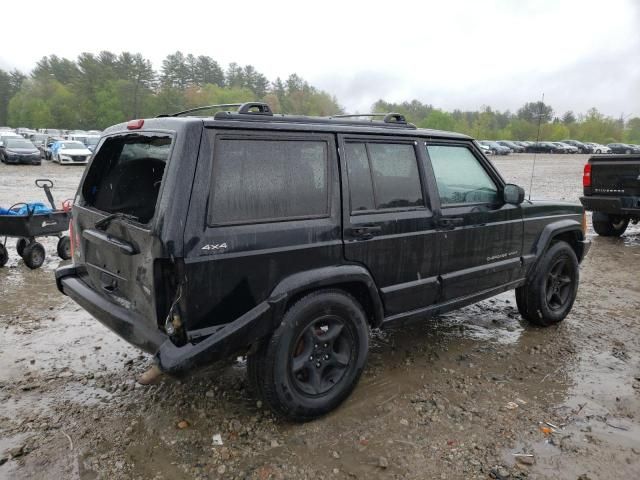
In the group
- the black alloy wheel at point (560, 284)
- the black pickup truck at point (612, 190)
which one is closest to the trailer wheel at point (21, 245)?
the black alloy wheel at point (560, 284)

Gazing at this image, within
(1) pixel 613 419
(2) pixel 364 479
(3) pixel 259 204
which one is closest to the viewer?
(2) pixel 364 479

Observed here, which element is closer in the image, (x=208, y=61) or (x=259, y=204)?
(x=259, y=204)

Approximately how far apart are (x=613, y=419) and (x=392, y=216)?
1.99m

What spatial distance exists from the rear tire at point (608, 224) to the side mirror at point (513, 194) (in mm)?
6555

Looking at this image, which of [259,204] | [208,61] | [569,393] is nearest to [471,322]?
[569,393]

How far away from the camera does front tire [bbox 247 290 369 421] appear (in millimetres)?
2887

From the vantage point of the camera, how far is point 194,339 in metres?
2.63

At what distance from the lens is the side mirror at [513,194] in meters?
4.05

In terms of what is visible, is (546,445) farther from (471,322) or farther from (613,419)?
(471,322)

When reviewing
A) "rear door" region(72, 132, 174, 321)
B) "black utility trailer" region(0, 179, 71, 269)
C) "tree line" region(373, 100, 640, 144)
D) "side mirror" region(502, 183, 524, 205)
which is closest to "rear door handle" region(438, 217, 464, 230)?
"side mirror" region(502, 183, 524, 205)

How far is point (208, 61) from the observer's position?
83.6m

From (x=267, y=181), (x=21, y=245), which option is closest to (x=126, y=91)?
(x=21, y=245)

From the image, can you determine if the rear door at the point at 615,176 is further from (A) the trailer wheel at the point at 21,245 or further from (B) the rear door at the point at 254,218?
(A) the trailer wheel at the point at 21,245

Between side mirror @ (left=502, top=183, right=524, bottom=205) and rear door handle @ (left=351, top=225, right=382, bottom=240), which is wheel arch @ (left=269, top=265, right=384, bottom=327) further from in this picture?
side mirror @ (left=502, top=183, right=524, bottom=205)
